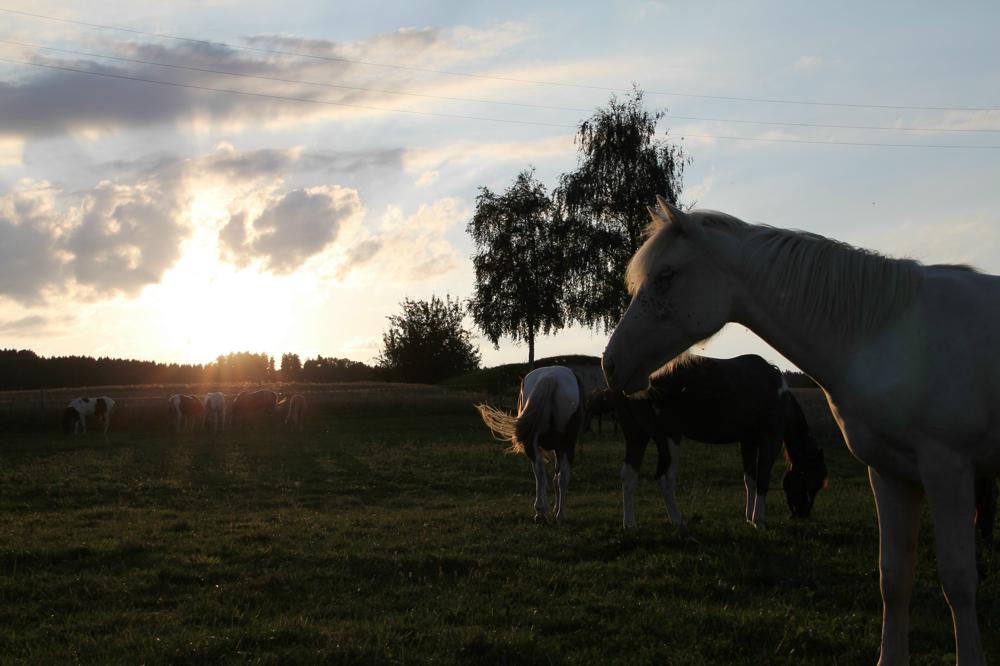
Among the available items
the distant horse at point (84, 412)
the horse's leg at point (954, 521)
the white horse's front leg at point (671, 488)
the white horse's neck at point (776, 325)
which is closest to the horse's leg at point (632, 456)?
the white horse's front leg at point (671, 488)

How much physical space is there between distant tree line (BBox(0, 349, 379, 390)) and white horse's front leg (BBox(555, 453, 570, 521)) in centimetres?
5634

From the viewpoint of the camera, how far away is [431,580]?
24.0ft

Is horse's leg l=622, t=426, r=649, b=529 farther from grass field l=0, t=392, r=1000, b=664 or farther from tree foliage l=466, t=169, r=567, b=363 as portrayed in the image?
tree foliage l=466, t=169, r=567, b=363

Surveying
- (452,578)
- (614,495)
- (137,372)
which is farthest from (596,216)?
(137,372)

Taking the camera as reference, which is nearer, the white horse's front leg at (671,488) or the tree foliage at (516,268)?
the white horse's front leg at (671,488)

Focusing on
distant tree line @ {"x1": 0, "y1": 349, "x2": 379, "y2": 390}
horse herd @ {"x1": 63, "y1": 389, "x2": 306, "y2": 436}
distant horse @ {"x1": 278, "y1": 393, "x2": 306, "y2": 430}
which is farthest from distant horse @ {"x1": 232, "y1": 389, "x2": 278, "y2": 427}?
distant tree line @ {"x1": 0, "y1": 349, "x2": 379, "y2": 390}

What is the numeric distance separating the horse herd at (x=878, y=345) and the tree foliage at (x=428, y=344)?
209 feet

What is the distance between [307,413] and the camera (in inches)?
1449

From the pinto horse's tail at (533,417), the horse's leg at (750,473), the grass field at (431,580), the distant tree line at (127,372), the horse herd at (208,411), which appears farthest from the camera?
the distant tree line at (127,372)

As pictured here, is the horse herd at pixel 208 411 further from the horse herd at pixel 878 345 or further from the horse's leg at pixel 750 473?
the horse herd at pixel 878 345

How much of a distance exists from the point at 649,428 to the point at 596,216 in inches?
1307

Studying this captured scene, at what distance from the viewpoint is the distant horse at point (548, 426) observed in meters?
10.8

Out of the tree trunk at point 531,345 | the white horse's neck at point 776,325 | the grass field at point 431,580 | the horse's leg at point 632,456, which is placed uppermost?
the tree trunk at point 531,345

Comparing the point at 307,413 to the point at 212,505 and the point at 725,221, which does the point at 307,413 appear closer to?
the point at 212,505
